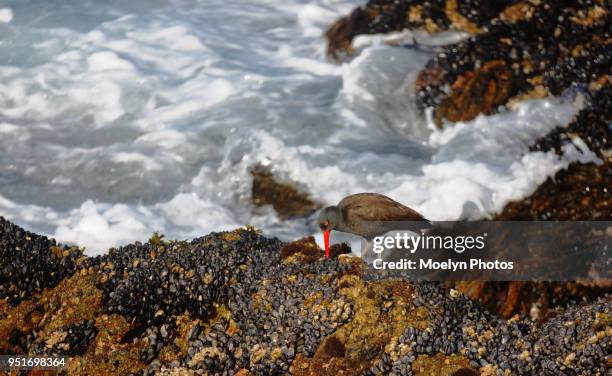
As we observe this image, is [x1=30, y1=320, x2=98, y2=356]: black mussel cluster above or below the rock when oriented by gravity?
above

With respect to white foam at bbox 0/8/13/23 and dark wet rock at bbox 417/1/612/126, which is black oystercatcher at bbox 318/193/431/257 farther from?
white foam at bbox 0/8/13/23

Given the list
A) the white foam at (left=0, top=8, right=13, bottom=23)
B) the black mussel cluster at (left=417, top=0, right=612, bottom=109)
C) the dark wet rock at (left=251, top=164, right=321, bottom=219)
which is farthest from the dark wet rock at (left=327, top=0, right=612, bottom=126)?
the white foam at (left=0, top=8, right=13, bottom=23)

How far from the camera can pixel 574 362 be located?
384cm

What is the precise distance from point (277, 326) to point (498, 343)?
1173 mm

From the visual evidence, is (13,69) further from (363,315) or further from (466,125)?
(363,315)

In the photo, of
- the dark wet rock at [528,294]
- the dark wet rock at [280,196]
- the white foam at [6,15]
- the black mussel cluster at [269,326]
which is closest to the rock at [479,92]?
the dark wet rock at [280,196]

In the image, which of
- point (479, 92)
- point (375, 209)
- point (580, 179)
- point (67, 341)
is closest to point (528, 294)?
point (580, 179)

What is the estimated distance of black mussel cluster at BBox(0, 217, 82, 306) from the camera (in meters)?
4.25

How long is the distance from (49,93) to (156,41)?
234cm

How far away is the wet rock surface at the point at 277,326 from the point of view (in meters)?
3.84

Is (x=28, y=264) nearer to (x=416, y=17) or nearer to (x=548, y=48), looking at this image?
(x=548, y=48)

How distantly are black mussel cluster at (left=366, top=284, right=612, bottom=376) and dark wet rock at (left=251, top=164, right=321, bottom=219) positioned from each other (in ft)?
14.7

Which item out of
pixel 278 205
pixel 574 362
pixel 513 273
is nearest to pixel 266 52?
pixel 278 205

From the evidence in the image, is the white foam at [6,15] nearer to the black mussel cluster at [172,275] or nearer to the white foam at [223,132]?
the white foam at [223,132]
